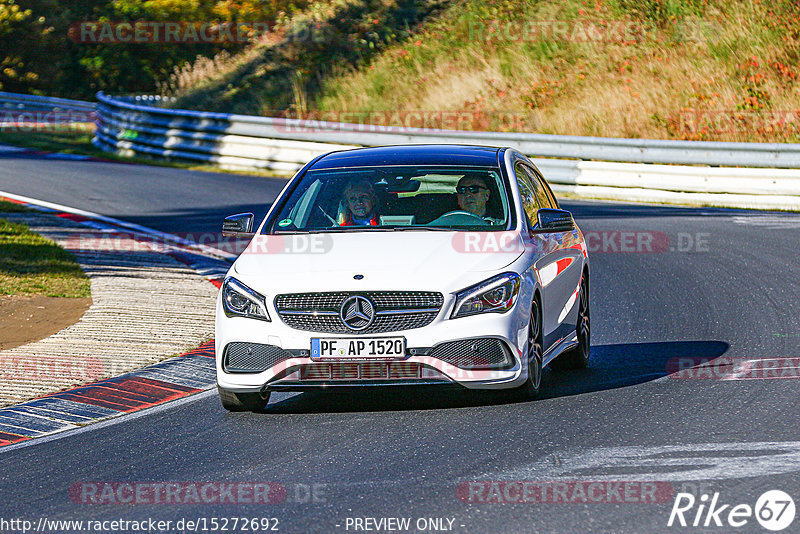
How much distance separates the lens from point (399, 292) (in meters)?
7.62

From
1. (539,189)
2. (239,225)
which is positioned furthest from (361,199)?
(539,189)

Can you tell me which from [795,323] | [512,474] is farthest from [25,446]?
[795,323]

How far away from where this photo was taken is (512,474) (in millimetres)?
6324

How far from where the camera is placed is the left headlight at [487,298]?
7637 millimetres

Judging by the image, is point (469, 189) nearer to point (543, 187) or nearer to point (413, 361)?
point (543, 187)

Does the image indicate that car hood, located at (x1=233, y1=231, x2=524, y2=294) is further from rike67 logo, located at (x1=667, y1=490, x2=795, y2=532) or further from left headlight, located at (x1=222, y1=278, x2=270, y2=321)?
rike67 logo, located at (x1=667, y1=490, x2=795, y2=532)

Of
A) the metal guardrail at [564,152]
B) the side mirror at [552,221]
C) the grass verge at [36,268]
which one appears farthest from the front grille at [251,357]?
the metal guardrail at [564,152]

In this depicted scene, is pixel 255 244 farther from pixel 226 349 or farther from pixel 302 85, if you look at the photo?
pixel 302 85

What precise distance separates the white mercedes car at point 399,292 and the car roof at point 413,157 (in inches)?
4.9

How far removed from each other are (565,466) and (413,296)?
63.7 inches

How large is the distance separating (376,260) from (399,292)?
32cm

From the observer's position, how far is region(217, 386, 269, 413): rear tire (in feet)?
26.5

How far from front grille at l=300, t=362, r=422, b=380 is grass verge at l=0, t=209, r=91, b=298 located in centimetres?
552

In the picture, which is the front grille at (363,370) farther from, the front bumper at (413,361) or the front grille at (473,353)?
the front grille at (473,353)
